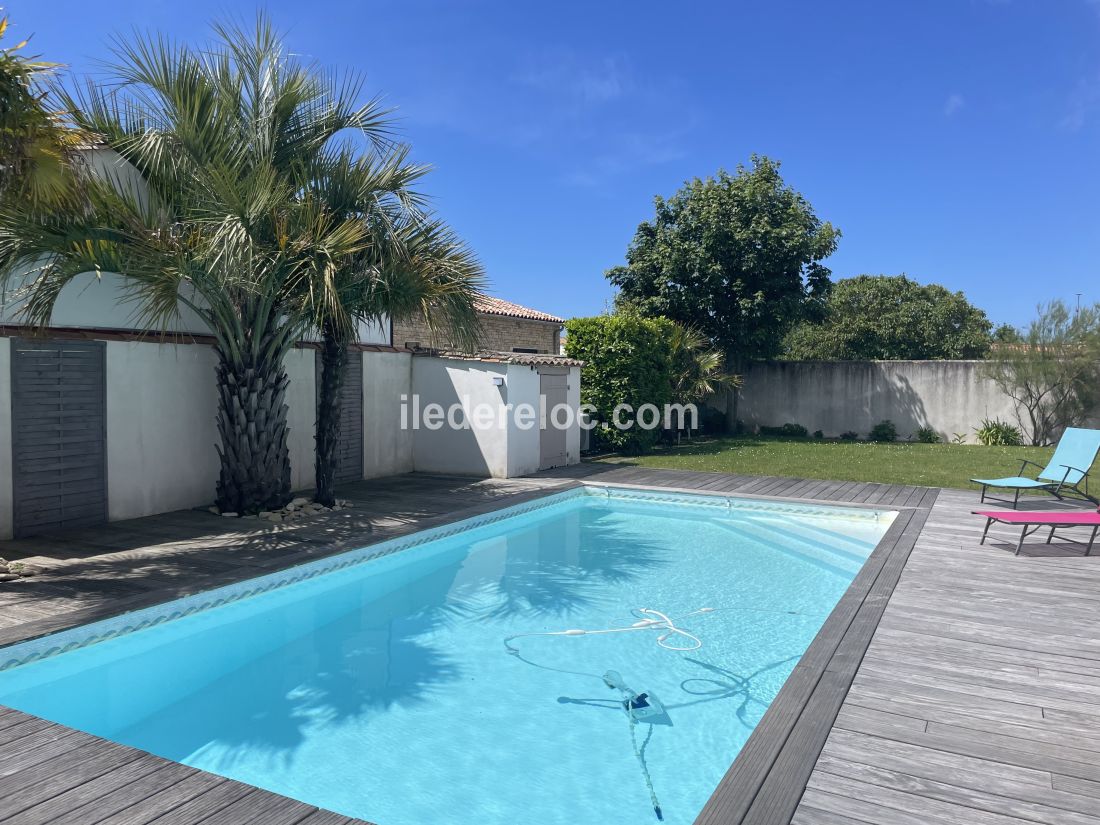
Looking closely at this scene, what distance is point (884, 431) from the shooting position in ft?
75.0

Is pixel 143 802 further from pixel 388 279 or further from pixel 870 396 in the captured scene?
pixel 870 396

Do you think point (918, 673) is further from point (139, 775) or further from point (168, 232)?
point (168, 232)

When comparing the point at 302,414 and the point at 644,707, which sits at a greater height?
the point at 302,414

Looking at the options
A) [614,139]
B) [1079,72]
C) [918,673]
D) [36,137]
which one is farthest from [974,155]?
[36,137]

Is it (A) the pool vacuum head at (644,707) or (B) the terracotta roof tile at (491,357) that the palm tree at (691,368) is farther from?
(A) the pool vacuum head at (644,707)

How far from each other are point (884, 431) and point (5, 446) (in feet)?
73.8

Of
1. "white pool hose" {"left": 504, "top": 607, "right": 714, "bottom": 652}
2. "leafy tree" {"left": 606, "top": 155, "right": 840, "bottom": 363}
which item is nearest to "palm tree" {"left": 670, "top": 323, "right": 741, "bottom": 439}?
"leafy tree" {"left": 606, "top": 155, "right": 840, "bottom": 363}

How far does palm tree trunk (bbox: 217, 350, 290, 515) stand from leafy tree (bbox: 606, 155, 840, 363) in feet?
51.3

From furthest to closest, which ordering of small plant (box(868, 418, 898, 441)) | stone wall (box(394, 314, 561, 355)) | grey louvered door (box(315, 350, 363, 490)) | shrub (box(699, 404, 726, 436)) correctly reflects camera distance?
shrub (box(699, 404, 726, 436)) → small plant (box(868, 418, 898, 441)) → stone wall (box(394, 314, 561, 355)) → grey louvered door (box(315, 350, 363, 490))

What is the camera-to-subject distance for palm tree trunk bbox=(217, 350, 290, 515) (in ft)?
32.0

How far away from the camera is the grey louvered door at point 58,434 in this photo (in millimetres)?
8328

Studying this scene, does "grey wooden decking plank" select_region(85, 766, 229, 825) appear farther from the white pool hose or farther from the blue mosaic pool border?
the white pool hose

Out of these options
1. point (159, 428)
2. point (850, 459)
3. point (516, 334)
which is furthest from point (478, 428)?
point (850, 459)

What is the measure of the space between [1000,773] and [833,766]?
79cm
